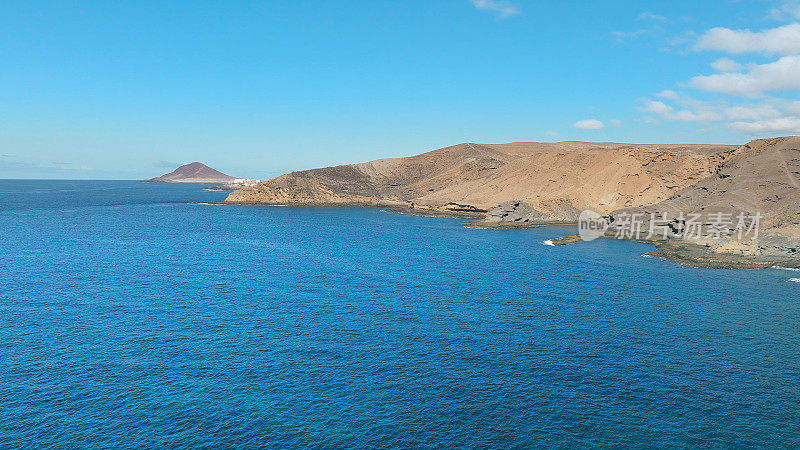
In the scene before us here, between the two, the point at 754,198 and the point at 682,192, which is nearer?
the point at 754,198

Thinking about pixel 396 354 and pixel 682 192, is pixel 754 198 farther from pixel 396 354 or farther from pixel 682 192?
pixel 396 354

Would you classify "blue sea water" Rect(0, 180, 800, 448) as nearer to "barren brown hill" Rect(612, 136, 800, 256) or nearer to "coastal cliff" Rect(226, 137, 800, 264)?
"barren brown hill" Rect(612, 136, 800, 256)

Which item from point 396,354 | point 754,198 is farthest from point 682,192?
point 396,354

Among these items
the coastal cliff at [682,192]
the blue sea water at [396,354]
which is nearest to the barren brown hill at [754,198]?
the coastal cliff at [682,192]

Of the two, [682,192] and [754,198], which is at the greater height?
[682,192]

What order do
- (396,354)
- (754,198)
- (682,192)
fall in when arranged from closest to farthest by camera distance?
(396,354) < (754,198) < (682,192)

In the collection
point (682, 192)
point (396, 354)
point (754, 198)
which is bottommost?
point (396, 354)

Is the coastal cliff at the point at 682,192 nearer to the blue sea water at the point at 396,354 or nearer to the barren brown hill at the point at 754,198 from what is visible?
the barren brown hill at the point at 754,198

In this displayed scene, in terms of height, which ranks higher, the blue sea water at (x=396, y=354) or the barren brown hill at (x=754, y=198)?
the barren brown hill at (x=754, y=198)

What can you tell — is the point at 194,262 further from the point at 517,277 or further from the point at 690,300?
the point at 690,300
